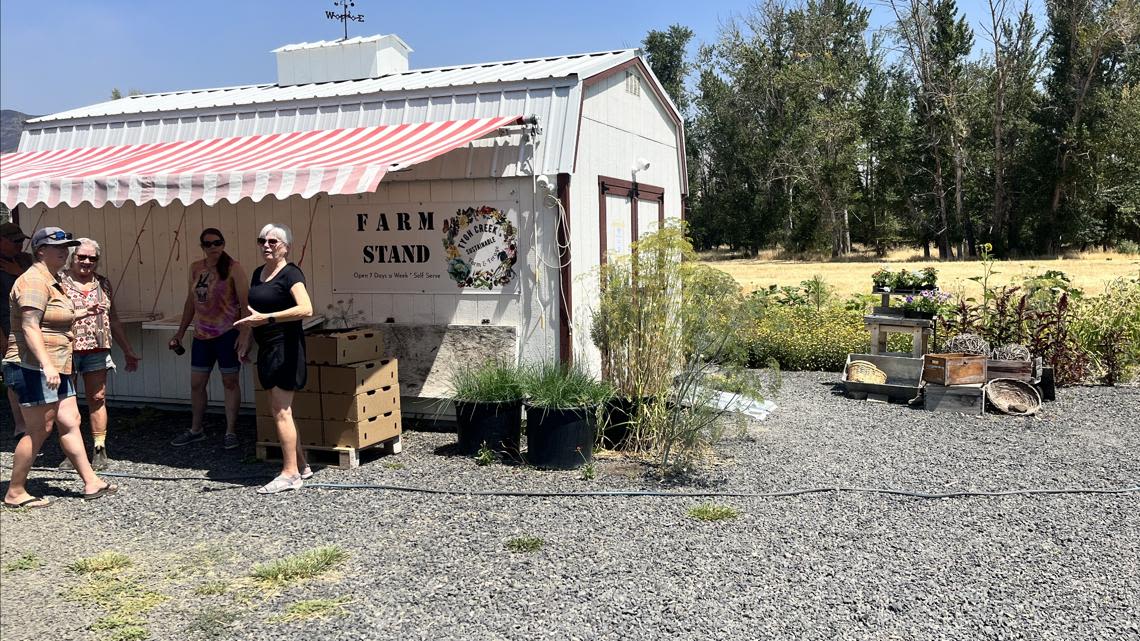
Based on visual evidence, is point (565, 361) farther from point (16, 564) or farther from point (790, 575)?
point (16, 564)

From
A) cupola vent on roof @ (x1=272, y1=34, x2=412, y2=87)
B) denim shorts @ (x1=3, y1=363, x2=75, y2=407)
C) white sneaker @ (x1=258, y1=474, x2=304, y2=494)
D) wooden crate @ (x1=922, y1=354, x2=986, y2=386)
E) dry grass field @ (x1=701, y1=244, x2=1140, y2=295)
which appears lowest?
white sneaker @ (x1=258, y1=474, x2=304, y2=494)

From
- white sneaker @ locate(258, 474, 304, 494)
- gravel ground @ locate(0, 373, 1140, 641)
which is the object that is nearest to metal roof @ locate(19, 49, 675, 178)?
gravel ground @ locate(0, 373, 1140, 641)

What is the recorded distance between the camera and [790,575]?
4180 millimetres

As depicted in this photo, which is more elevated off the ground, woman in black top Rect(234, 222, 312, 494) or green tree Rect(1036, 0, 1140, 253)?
green tree Rect(1036, 0, 1140, 253)

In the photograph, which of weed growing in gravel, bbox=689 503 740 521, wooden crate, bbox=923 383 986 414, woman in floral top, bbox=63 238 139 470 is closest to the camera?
weed growing in gravel, bbox=689 503 740 521

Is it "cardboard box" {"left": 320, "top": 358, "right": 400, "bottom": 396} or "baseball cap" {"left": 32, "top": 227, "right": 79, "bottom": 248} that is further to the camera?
"cardboard box" {"left": 320, "top": 358, "right": 400, "bottom": 396}

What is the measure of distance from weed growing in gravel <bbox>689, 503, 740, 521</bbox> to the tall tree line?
105 ft

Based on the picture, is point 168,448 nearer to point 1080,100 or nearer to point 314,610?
point 314,610

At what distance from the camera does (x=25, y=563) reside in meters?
3.73

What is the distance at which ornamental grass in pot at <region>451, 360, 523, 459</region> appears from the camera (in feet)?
20.7

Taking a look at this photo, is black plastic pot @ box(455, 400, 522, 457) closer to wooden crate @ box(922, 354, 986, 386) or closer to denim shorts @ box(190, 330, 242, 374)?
denim shorts @ box(190, 330, 242, 374)

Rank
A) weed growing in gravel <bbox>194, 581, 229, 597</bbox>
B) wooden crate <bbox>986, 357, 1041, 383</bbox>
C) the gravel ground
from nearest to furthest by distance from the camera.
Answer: the gravel ground, weed growing in gravel <bbox>194, 581, 229, 597</bbox>, wooden crate <bbox>986, 357, 1041, 383</bbox>

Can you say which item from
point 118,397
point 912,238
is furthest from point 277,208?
point 912,238

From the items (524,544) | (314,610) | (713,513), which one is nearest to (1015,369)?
(713,513)
